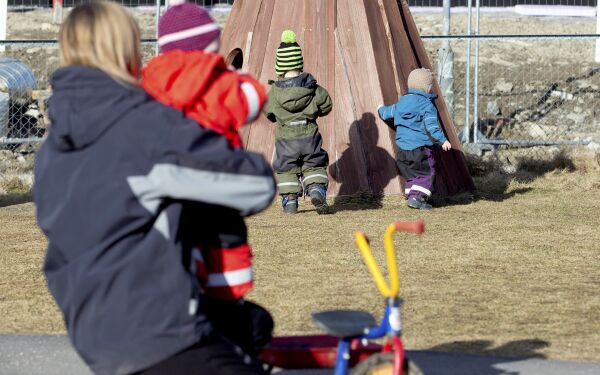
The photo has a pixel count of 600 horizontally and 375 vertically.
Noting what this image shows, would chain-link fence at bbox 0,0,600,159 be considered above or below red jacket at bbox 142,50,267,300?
above

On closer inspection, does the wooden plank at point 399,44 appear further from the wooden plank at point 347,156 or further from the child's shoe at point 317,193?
the child's shoe at point 317,193

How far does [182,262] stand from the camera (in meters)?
3.26

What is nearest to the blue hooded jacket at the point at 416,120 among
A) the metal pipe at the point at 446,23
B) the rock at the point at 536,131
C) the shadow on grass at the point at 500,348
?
the metal pipe at the point at 446,23

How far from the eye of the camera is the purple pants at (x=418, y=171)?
1070 centimetres

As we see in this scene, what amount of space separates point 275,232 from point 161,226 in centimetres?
618

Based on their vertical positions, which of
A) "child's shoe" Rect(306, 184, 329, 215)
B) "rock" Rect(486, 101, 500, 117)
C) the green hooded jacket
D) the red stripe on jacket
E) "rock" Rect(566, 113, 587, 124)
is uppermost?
"rock" Rect(486, 101, 500, 117)

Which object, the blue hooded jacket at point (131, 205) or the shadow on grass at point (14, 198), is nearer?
the blue hooded jacket at point (131, 205)

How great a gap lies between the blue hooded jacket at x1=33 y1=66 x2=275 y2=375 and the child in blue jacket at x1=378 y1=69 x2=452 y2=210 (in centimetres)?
751

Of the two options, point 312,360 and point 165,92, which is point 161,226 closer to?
point 165,92

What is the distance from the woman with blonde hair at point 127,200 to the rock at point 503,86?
15.4 meters

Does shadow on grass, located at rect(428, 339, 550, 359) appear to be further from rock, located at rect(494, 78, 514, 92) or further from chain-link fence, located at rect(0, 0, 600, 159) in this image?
rock, located at rect(494, 78, 514, 92)

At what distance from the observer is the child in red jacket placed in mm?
3314

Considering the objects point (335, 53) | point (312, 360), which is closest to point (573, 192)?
point (335, 53)

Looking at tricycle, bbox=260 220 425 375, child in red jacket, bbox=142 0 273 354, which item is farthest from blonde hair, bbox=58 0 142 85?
tricycle, bbox=260 220 425 375
